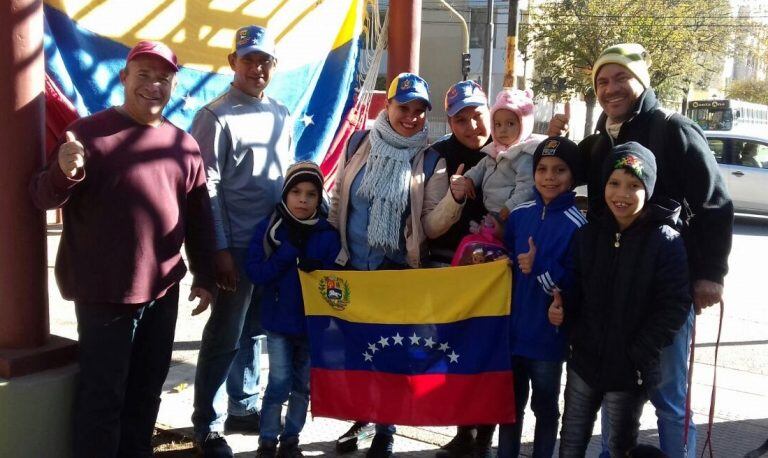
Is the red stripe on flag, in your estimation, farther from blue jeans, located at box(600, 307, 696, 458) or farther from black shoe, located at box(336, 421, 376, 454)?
blue jeans, located at box(600, 307, 696, 458)

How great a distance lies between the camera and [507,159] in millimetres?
3686

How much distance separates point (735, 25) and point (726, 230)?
122ft

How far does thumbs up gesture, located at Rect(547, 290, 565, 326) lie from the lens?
3.35m

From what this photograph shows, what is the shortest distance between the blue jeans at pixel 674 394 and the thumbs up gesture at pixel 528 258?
2.16ft

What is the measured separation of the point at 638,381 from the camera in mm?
3182

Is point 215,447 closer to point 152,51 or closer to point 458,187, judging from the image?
point 458,187

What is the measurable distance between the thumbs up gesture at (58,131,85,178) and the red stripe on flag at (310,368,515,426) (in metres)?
1.55

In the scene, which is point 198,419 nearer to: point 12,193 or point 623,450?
point 12,193

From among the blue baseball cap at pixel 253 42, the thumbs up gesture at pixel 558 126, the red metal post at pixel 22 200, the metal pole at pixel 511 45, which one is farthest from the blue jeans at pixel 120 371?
Answer: the metal pole at pixel 511 45

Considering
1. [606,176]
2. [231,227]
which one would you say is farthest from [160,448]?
[606,176]

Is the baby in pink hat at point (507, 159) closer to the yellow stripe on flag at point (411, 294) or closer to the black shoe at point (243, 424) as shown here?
the yellow stripe on flag at point (411, 294)

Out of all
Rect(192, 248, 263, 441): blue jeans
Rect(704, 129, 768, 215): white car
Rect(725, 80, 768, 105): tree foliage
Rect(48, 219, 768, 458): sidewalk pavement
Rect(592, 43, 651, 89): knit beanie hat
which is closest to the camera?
Rect(592, 43, 651, 89): knit beanie hat

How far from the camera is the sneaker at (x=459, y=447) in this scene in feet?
13.3

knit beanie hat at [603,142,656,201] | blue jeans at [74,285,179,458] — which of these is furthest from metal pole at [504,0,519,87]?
blue jeans at [74,285,179,458]
